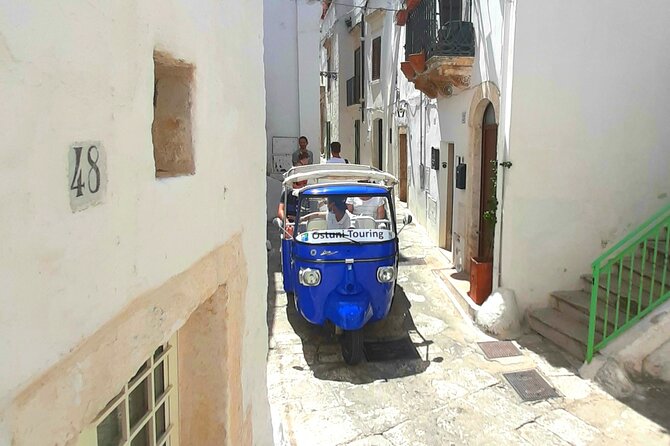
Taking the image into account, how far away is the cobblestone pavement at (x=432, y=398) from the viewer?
464 cm

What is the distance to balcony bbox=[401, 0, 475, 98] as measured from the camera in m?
8.31

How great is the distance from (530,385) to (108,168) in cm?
499

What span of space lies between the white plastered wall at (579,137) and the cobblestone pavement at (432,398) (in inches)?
46.8

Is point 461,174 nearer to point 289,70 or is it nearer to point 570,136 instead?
point 570,136

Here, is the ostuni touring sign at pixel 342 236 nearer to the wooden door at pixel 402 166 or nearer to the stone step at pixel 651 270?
the stone step at pixel 651 270

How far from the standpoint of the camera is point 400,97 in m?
14.5

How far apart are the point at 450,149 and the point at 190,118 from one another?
26.9ft

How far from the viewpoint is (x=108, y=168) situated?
1.49 meters

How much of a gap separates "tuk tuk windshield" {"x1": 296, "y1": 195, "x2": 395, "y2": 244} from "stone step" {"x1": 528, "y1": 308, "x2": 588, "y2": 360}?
205 cm

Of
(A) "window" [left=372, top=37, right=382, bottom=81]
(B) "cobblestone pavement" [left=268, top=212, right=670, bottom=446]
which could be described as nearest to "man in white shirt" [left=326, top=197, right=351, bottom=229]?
(B) "cobblestone pavement" [left=268, top=212, right=670, bottom=446]

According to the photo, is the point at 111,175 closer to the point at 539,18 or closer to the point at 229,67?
the point at 229,67

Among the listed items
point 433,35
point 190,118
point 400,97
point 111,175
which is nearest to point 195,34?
point 190,118

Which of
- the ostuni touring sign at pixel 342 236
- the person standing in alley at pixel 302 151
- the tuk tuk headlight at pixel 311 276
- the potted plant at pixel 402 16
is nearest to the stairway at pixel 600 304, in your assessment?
the ostuni touring sign at pixel 342 236

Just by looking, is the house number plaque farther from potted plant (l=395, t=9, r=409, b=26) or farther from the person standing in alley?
potted plant (l=395, t=9, r=409, b=26)
